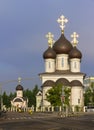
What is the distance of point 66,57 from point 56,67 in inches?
108

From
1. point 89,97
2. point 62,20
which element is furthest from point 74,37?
point 89,97

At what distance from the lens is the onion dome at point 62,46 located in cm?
9600

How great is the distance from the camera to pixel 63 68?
96625mm

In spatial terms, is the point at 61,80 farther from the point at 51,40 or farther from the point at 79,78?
the point at 51,40

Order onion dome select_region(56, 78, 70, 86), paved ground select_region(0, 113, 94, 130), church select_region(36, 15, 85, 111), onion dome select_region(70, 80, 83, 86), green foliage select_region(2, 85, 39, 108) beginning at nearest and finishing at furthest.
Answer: paved ground select_region(0, 113, 94, 130) < onion dome select_region(56, 78, 70, 86) < onion dome select_region(70, 80, 83, 86) < church select_region(36, 15, 85, 111) < green foliage select_region(2, 85, 39, 108)

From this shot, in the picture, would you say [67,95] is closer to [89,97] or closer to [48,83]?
[48,83]

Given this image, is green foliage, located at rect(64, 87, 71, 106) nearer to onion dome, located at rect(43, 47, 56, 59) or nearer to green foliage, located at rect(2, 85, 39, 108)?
onion dome, located at rect(43, 47, 56, 59)

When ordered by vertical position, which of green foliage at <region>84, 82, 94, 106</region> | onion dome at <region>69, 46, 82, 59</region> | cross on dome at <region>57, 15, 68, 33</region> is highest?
cross on dome at <region>57, 15, 68, 33</region>

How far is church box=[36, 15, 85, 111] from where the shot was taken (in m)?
93.9

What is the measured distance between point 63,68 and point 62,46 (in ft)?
13.8

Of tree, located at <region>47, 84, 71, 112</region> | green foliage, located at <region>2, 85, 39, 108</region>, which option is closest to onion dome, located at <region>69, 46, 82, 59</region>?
tree, located at <region>47, 84, 71, 112</region>

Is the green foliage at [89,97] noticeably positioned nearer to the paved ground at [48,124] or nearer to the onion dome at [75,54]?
the onion dome at [75,54]

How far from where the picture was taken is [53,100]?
86062mm

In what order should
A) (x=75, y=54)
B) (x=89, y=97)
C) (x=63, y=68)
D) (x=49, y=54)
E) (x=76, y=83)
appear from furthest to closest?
(x=89, y=97)
(x=49, y=54)
(x=63, y=68)
(x=75, y=54)
(x=76, y=83)
